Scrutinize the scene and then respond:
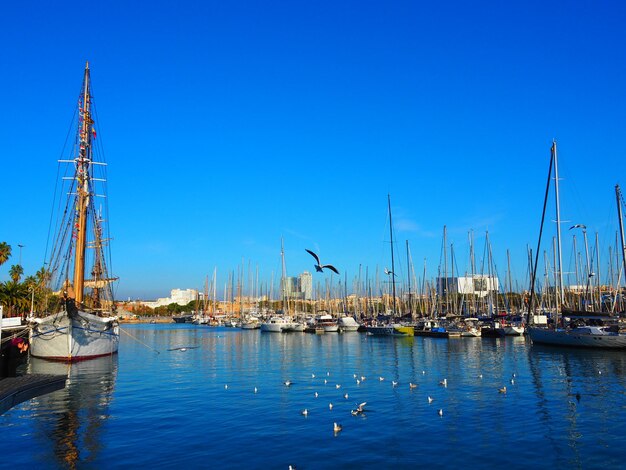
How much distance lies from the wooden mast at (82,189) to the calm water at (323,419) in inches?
382

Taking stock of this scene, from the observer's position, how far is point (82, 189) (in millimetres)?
51438

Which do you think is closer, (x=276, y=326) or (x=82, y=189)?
(x=82, y=189)

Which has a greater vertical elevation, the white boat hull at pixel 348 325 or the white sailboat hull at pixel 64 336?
the white sailboat hull at pixel 64 336

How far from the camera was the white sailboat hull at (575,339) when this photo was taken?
175 feet

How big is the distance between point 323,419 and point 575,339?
42.6 metres

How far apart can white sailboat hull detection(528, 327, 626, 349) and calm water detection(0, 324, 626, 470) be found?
38.9ft

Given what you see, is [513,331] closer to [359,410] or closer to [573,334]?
[573,334]

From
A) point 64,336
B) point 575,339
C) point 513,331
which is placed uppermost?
point 64,336

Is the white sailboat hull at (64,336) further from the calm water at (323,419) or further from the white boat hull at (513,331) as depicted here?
the white boat hull at (513,331)

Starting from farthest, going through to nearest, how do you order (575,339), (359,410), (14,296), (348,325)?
(348,325), (14,296), (575,339), (359,410)

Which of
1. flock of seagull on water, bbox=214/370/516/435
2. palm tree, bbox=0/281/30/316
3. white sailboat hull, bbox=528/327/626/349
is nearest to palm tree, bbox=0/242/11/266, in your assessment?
palm tree, bbox=0/281/30/316

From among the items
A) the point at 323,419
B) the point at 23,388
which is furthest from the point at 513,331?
the point at 23,388

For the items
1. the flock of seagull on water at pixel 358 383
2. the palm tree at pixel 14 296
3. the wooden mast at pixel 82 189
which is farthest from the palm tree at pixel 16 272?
the flock of seagull on water at pixel 358 383

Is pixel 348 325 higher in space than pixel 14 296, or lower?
lower
